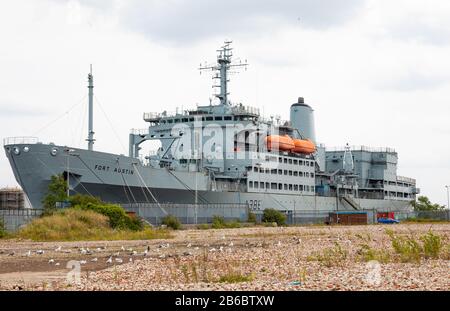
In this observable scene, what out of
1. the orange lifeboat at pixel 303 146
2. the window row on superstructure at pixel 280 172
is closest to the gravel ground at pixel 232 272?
the window row on superstructure at pixel 280 172

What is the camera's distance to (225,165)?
57.3 meters

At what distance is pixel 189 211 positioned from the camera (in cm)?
4847

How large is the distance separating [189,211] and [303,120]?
28.9 metres

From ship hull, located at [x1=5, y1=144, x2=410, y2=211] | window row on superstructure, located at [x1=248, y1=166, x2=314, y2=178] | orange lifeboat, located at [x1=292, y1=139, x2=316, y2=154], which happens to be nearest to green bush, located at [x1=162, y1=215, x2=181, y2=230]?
ship hull, located at [x1=5, y1=144, x2=410, y2=211]

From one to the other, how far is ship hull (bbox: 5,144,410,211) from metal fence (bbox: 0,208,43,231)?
5.72 m

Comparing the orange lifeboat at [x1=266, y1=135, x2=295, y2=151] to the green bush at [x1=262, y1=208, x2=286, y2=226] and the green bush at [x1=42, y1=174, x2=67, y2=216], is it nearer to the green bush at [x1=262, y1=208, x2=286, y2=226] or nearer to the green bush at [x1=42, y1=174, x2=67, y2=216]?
the green bush at [x1=262, y1=208, x2=286, y2=226]

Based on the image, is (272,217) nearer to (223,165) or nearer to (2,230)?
(223,165)

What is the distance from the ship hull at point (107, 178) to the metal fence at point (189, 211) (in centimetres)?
145

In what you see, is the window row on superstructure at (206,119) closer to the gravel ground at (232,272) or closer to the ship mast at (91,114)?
the ship mast at (91,114)

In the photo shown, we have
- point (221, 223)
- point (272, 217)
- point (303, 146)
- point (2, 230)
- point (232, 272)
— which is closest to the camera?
point (232, 272)

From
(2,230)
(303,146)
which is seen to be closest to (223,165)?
(303,146)

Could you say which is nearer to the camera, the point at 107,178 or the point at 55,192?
the point at 55,192

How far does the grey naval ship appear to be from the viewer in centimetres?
4362
